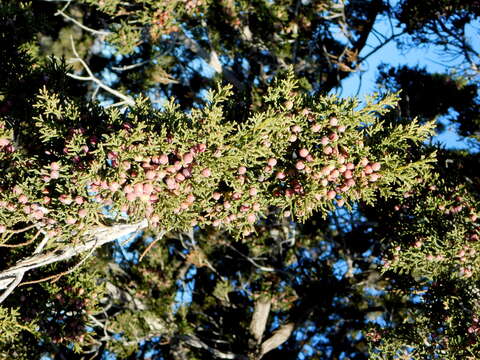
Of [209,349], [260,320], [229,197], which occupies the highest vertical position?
[229,197]

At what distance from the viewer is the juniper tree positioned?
3494 millimetres

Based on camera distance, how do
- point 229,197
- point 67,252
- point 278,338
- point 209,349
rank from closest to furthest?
point 67,252, point 229,197, point 209,349, point 278,338

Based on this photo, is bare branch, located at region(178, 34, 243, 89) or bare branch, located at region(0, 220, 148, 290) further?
bare branch, located at region(178, 34, 243, 89)

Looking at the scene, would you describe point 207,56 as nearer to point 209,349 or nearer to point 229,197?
point 229,197

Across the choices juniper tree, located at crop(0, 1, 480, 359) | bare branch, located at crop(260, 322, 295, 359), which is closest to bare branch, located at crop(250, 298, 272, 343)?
juniper tree, located at crop(0, 1, 480, 359)

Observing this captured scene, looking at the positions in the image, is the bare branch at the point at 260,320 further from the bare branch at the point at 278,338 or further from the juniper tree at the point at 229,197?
the bare branch at the point at 278,338

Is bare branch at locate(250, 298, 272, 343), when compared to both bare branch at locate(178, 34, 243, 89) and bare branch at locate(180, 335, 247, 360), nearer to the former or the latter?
bare branch at locate(180, 335, 247, 360)

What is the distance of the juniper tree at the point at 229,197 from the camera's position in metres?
3.49

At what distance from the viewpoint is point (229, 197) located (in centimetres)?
380

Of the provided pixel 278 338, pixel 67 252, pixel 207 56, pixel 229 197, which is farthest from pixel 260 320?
pixel 207 56

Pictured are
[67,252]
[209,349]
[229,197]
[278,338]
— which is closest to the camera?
[67,252]

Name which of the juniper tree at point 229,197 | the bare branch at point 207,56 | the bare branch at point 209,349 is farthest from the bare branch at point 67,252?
the bare branch at point 207,56

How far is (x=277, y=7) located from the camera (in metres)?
7.62

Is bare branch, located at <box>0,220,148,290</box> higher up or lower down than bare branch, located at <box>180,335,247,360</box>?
higher up
